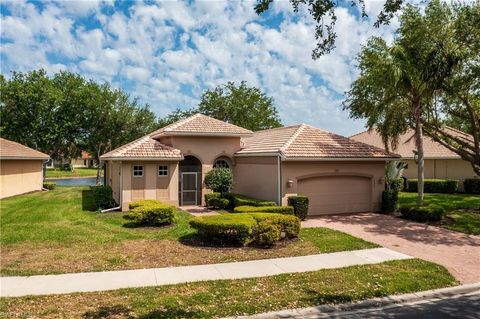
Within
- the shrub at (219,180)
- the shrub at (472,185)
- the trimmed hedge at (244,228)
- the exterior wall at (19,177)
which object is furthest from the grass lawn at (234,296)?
the shrub at (472,185)

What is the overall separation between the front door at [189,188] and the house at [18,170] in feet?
40.9

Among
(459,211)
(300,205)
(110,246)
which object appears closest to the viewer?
(110,246)

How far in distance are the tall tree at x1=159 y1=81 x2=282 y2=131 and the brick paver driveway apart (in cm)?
3124

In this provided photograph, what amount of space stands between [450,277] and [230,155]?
15.3 metres

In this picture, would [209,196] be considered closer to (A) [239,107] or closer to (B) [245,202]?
(B) [245,202]

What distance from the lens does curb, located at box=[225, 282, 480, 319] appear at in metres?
7.50

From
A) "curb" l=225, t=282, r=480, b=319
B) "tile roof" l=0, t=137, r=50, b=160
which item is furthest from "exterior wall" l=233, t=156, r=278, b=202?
"tile roof" l=0, t=137, r=50, b=160

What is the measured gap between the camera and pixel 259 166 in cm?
2098

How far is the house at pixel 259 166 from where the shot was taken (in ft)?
63.3

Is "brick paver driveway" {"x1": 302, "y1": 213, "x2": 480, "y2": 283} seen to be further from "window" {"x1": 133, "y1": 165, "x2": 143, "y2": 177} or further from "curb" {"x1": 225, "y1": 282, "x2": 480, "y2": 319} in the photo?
"window" {"x1": 133, "y1": 165, "x2": 143, "y2": 177}

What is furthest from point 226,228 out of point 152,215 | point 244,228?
point 152,215

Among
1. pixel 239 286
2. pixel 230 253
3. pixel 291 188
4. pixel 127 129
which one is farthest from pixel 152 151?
pixel 127 129

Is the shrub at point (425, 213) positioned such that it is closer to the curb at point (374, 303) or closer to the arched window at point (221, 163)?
the curb at point (374, 303)

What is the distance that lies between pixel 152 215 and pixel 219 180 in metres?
6.17
